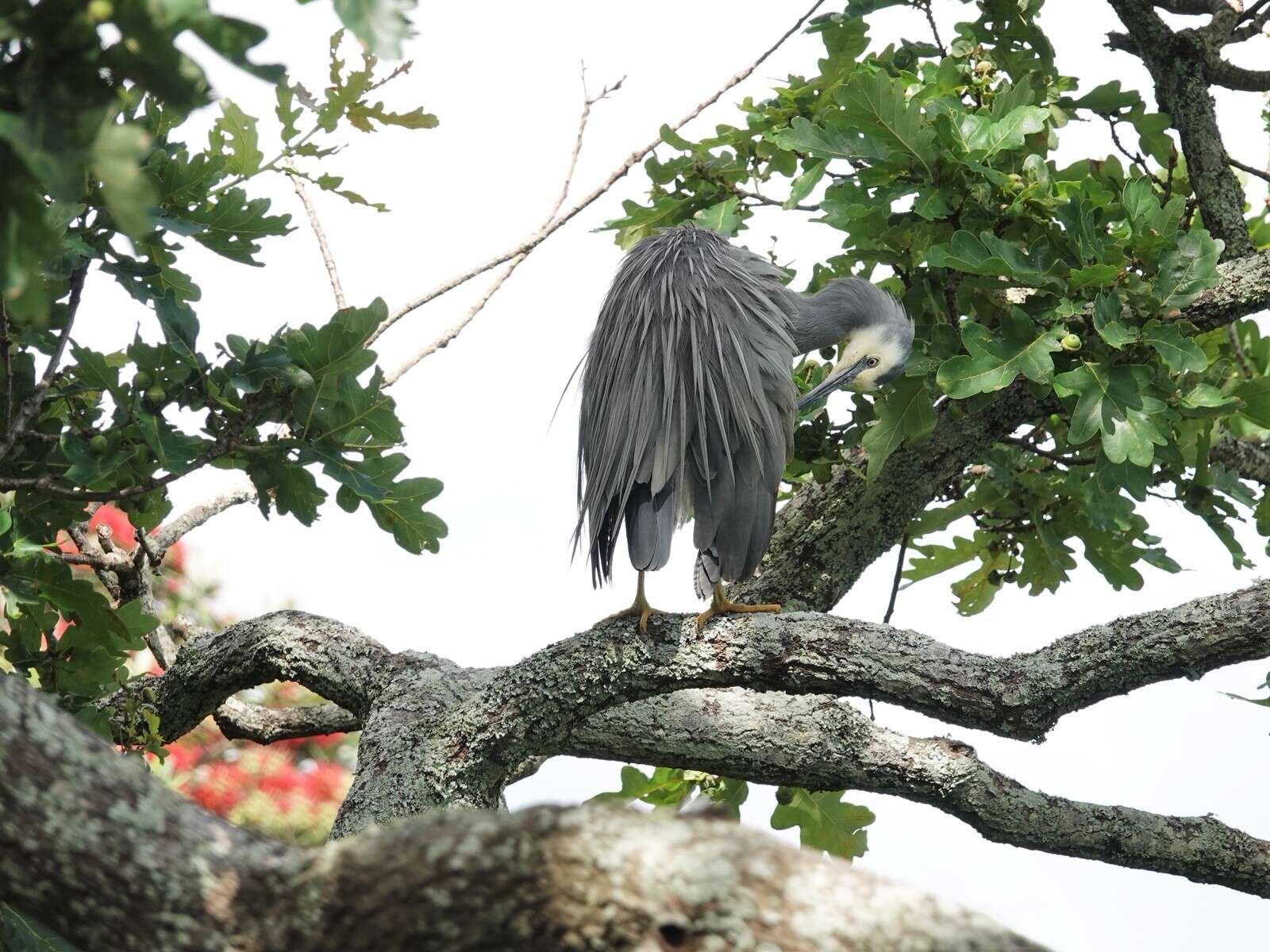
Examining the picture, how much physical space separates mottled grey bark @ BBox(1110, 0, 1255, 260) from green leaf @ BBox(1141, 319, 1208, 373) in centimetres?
104

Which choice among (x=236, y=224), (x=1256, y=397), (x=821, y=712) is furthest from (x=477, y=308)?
(x=1256, y=397)

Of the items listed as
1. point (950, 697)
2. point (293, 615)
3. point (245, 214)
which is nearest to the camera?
point (245, 214)

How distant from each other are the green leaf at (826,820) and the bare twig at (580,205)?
1.91m

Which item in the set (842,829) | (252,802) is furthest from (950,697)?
(252,802)

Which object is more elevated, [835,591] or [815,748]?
[835,591]

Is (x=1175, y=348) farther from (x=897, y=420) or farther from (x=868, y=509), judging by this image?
(x=868, y=509)

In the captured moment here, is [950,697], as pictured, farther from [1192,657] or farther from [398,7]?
[398,7]

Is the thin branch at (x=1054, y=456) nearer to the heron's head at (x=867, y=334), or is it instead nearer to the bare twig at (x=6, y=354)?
the heron's head at (x=867, y=334)

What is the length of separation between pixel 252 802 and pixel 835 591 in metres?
3.01

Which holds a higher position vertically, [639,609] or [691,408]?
[691,408]

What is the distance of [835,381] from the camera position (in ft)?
12.1

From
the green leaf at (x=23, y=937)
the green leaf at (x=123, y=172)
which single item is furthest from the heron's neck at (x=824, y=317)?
the green leaf at (x=123, y=172)

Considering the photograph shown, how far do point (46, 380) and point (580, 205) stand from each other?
2.28 metres

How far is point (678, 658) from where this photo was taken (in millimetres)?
2646
